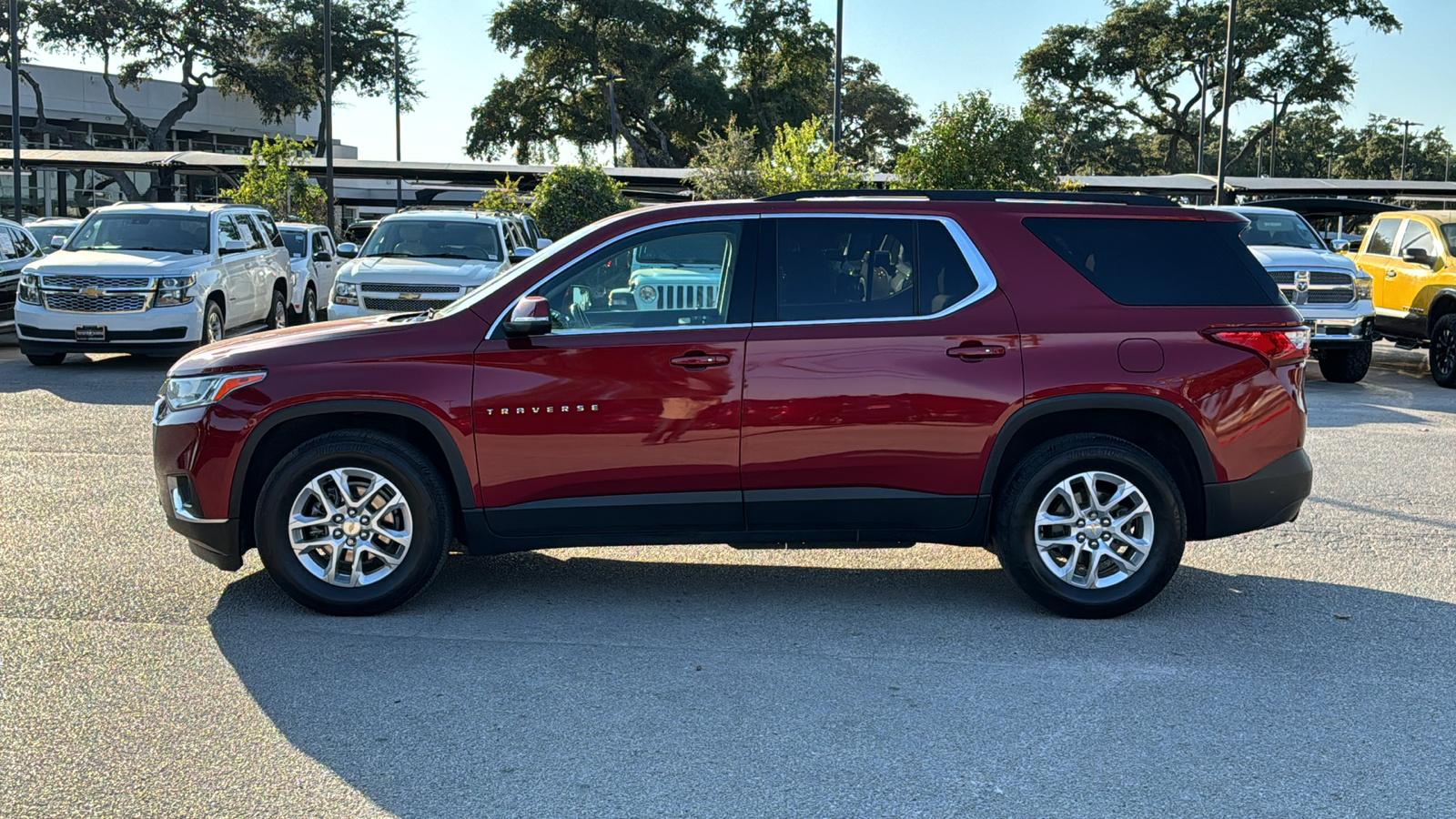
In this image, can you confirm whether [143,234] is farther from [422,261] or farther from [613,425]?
[613,425]

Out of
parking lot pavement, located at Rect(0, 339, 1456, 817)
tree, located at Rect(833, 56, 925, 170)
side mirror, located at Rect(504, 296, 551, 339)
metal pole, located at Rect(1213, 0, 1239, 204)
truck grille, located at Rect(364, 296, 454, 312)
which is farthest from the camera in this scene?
tree, located at Rect(833, 56, 925, 170)

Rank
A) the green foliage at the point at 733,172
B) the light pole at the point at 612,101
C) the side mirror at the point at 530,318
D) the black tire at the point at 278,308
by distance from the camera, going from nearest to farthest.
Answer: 1. the side mirror at the point at 530,318
2. the black tire at the point at 278,308
3. the green foliage at the point at 733,172
4. the light pole at the point at 612,101

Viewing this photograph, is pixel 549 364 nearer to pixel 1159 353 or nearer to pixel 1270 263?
pixel 1159 353

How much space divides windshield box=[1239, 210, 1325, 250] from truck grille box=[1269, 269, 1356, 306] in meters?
1.45

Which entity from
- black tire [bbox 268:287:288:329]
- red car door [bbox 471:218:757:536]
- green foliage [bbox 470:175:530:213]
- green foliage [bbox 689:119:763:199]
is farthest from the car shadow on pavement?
green foliage [bbox 470:175:530:213]

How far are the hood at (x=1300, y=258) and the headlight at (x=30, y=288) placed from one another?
13.6m

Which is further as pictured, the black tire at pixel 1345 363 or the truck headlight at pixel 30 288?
the black tire at pixel 1345 363

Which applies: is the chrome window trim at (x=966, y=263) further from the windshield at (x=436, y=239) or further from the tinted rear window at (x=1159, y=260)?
the windshield at (x=436, y=239)

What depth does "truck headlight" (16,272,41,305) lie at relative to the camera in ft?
49.0

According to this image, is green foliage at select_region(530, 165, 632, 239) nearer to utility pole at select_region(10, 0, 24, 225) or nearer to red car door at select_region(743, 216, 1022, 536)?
utility pole at select_region(10, 0, 24, 225)

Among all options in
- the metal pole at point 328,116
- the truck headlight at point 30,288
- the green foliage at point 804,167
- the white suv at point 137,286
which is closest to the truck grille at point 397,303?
the white suv at point 137,286

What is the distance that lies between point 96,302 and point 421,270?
3554mm

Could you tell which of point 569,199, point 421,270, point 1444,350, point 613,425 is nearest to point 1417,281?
point 1444,350

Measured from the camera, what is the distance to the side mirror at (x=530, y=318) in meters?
5.63
